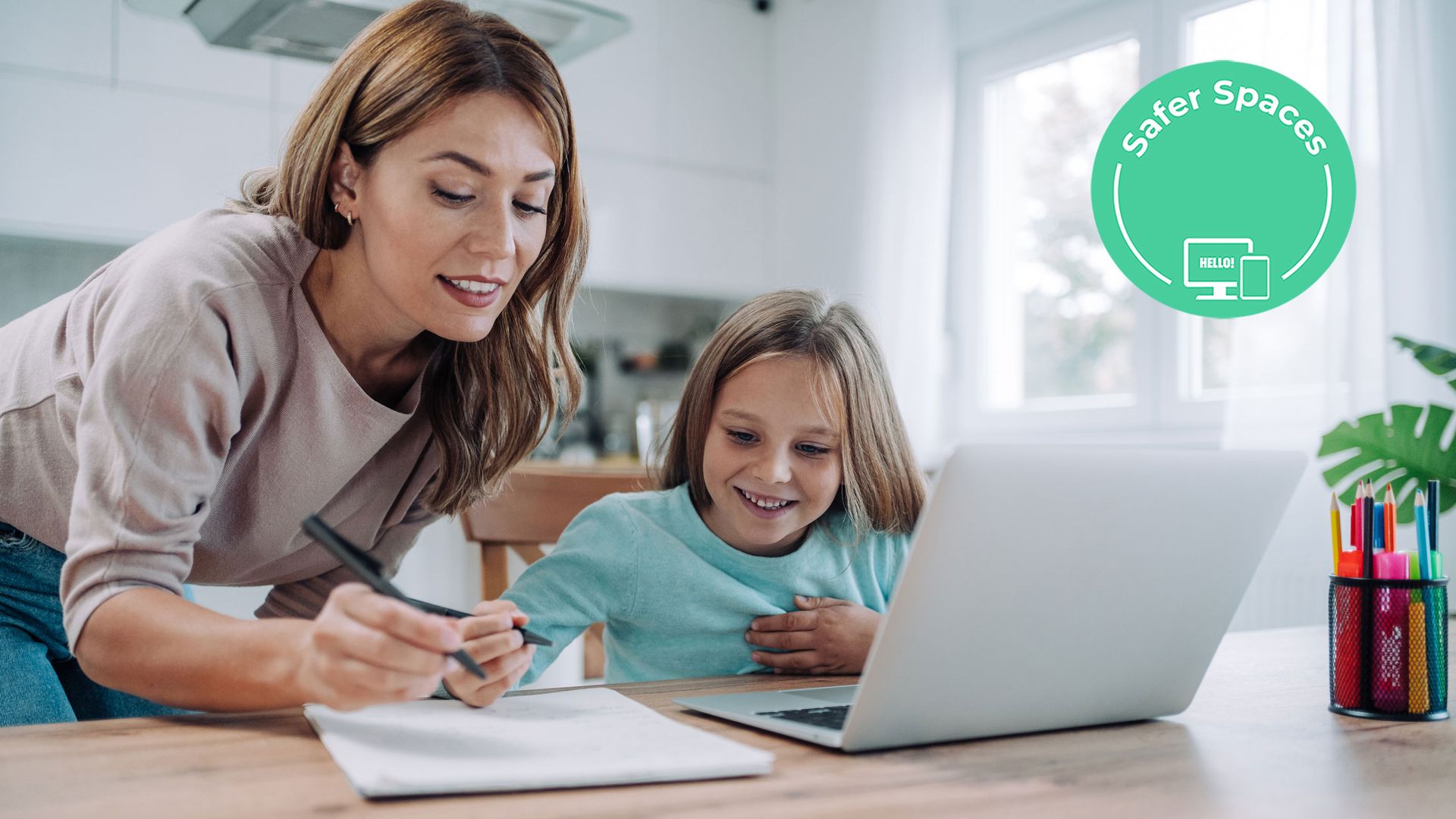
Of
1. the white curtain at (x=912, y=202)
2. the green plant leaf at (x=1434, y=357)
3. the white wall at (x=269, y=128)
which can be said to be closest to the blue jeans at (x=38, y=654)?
the white wall at (x=269, y=128)

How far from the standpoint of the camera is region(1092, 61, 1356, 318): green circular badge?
269 centimetres

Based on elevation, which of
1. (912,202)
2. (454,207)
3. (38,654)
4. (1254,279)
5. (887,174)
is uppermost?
(887,174)

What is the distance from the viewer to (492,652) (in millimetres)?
770

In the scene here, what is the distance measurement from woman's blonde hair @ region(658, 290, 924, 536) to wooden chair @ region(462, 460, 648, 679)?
0.19 metres

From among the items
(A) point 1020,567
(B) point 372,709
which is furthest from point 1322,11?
(B) point 372,709

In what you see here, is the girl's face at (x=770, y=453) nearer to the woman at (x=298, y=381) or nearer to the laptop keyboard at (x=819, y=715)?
the woman at (x=298, y=381)

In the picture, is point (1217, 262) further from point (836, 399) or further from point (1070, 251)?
point (836, 399)

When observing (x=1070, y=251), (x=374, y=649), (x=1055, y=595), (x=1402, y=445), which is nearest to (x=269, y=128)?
(x=1070, y=251)

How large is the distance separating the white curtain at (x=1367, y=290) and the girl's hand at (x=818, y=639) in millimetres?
1776

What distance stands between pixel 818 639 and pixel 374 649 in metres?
0.52

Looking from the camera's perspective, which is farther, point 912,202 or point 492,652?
point 912,202

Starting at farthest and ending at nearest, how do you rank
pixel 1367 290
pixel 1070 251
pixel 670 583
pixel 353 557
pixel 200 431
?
pixel 1070 251 → pixel 1367 290 → pixel 670 583 → pixel 200 431 → pixel 353 557

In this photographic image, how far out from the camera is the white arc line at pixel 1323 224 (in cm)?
257

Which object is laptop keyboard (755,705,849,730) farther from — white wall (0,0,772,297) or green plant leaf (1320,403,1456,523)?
white wall (0,0,772,297)
